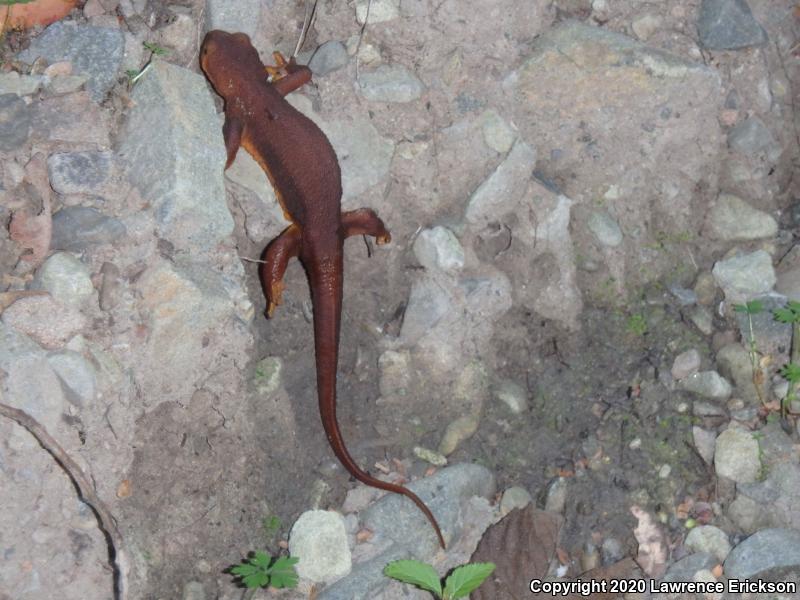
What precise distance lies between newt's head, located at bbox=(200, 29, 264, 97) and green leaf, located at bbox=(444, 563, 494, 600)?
2.65 meters

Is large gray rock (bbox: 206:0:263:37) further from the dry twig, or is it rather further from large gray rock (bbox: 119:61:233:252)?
the dry twig

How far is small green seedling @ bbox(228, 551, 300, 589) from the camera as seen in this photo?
4.06 m

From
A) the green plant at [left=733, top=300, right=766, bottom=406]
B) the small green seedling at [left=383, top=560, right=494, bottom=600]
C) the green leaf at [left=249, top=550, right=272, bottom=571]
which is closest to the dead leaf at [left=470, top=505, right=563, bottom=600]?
the small green seedling at [left=383, top=560, right=494, bottom=600]

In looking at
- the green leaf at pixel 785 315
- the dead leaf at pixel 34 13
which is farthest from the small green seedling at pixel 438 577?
the dead leaf at pixel 34 13

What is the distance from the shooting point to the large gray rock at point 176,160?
14.1ft

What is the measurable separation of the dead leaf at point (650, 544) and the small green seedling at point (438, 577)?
77cm

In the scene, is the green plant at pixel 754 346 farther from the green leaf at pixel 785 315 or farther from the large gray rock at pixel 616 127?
the large gray rock at pixel 616 127

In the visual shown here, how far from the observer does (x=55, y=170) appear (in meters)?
4.18

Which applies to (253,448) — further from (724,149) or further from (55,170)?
(724,149)

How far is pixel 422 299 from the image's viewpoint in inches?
189

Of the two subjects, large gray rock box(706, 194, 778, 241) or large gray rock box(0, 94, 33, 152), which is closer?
large gray rock box(0, 94, 33, 152)

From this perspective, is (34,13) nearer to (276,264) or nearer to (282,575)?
(276,264)

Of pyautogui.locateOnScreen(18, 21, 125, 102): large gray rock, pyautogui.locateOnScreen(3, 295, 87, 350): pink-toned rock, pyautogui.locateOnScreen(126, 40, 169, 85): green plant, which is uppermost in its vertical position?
pyautogui.locateOnScreen(18, 21, 125, 102): large gray rock

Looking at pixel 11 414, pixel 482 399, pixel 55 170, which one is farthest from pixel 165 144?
pixel 482 399
